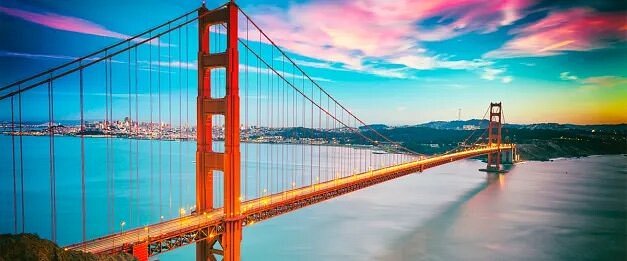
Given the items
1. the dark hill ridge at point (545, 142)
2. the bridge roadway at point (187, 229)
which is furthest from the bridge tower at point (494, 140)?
the bridge roadway at point (187, 229)

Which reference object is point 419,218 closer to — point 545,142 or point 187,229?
point 187,229

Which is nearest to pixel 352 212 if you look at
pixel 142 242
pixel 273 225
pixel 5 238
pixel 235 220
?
pixel 273 225

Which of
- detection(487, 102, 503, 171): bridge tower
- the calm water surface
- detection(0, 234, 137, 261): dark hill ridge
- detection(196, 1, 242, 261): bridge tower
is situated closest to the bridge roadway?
detection(196, 1, 242, 261): bridge tower

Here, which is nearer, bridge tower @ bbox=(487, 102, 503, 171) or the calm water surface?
the calm water surface

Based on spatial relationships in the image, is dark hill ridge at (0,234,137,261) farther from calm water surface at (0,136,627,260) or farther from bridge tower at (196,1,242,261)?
calm water surface at (0,136,627,260)

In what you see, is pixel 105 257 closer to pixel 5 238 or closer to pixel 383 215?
pixel 5 238

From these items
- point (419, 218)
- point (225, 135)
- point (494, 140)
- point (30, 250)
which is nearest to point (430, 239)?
point (419, 218)
